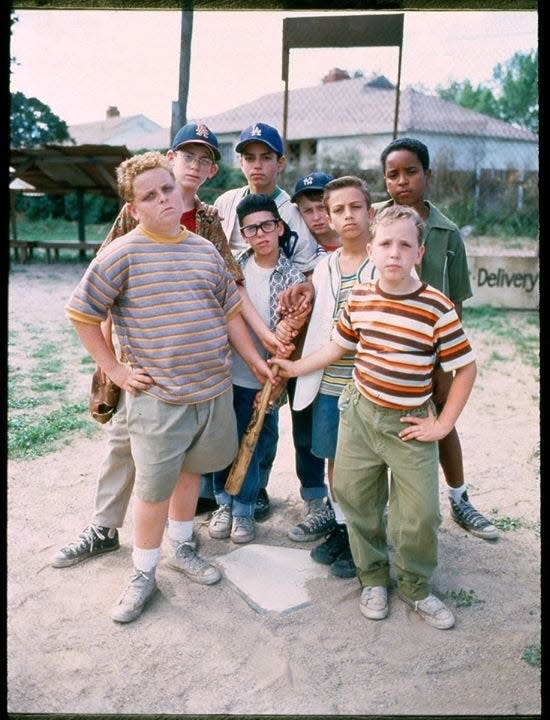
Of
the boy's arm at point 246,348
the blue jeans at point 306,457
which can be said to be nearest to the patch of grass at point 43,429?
the blue jeans at point 306,457

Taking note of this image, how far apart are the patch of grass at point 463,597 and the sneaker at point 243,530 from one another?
39.9 inches

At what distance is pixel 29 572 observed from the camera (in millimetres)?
2961

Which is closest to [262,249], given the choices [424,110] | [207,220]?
[207,220]

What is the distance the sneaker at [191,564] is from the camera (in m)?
2.90

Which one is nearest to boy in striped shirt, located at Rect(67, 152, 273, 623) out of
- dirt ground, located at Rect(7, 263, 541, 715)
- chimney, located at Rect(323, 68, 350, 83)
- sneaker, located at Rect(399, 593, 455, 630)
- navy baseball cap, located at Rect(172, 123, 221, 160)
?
dirt ground, located at Rect(7, 263, 541, 715)

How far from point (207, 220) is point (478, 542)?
86.3 inches

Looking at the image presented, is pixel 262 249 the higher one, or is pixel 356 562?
pixel 262 249

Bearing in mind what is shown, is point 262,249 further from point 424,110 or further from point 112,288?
point 424,110

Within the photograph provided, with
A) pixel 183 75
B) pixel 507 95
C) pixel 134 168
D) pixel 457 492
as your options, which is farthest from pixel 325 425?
pixel 507 95

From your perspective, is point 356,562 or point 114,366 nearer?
point 114,366

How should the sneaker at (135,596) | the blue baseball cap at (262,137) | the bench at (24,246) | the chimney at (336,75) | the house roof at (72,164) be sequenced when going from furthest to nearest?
the chimney at (336,75) → the bench at (24,246) → the house roof at (72,164) → the blue baseball cap at (262,137) → the sneaker at (135,596)

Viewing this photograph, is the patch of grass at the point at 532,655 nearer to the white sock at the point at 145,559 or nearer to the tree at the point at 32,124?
the white sock at the point at 145,559

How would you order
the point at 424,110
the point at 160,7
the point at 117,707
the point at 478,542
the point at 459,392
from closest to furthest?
the point at 160,7, the point at 117,707, the point at 459,392, the point at 478,542, the point at 424,110

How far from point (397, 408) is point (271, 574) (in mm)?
1085
